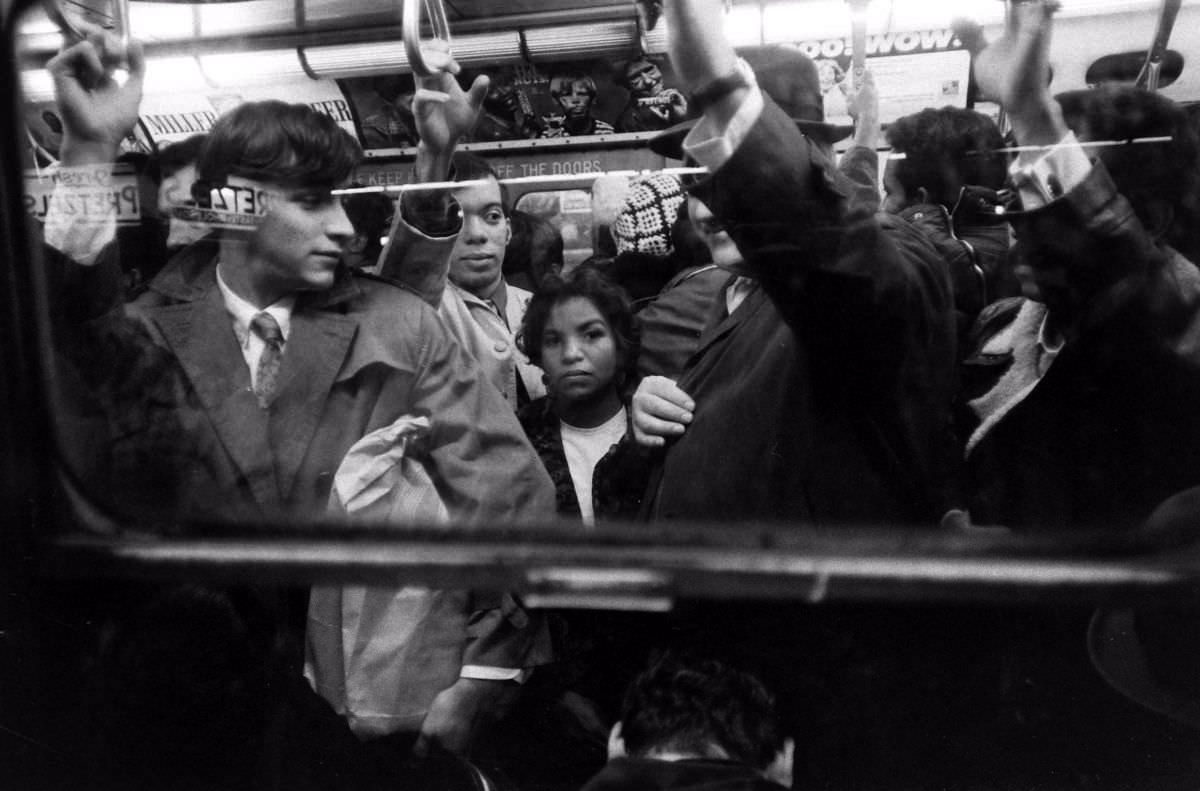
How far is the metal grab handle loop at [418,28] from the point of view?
147 cm

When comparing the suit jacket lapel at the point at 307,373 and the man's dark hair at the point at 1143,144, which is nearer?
the man's dark hair at the point at 1143,144

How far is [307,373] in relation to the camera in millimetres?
1614

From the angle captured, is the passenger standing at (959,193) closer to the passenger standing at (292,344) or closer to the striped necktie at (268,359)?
the passenger standing at (292,344)

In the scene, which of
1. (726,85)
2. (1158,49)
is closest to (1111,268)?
(1158,49)

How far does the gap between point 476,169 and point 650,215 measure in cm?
26

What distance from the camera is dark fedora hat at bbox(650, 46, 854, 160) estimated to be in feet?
4.52

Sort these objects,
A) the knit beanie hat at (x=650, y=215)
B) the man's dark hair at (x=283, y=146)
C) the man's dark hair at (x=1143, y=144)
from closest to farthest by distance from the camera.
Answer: the man's dark hair at (x=1143, y=144) → the knit beanie hat at (x=650, y=215) → the man's dark hair at (x=283, y=146)

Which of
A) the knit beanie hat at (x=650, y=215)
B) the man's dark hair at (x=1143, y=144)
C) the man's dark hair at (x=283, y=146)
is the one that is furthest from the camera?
the man's dark hair at (x=283, y=146)

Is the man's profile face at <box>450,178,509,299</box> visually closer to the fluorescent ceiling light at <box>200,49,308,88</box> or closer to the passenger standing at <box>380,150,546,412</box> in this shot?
the passenger standing at <box>380,150,546,412</box>

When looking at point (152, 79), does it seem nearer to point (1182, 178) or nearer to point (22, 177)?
point (22, 177)

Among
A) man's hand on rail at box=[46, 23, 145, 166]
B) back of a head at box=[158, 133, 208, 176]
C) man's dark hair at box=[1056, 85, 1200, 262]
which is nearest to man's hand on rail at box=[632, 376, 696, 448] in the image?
man's dark hair at box=[1056, 85, 1200, 262]

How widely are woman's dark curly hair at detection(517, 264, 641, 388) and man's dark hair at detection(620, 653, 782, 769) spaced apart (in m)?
0.43

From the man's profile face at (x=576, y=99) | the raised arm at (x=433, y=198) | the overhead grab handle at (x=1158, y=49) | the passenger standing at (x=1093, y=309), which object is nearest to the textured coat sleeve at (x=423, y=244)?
→ the raised arm at (x=433, y=198)

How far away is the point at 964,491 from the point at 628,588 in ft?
1.54
